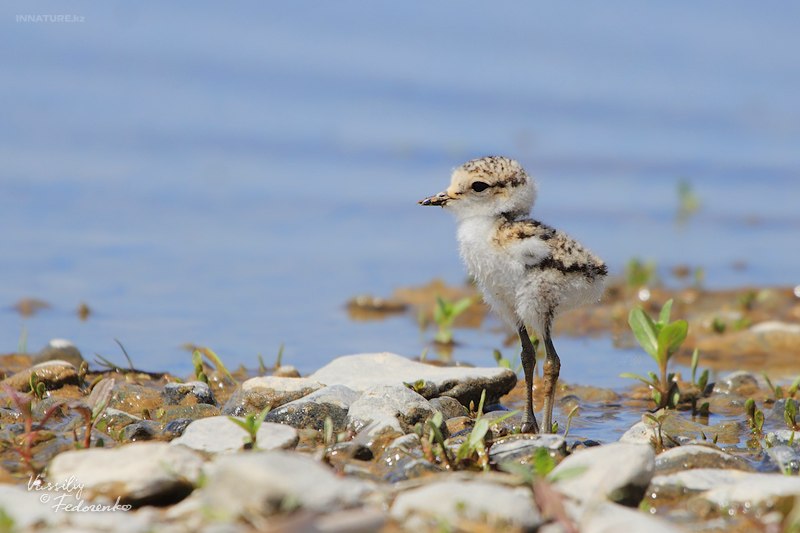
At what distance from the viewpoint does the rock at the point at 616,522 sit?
262 cm

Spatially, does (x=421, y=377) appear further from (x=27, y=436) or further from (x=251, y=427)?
(x=27, y=436)

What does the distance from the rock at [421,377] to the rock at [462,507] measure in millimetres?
1788

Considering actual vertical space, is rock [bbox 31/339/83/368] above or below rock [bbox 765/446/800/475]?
above

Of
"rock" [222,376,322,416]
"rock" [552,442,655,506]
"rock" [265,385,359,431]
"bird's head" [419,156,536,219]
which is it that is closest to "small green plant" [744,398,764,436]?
"rock" [552,442,655,506]

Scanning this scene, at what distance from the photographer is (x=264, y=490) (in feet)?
8.44

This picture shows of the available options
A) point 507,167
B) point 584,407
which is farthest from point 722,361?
point 507,167

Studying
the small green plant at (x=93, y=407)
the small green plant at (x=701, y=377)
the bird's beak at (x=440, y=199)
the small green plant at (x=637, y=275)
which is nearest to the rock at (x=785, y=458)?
the small green plant at (x=701, y=377)

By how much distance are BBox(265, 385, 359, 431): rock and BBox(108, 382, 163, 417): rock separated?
2.52 feet

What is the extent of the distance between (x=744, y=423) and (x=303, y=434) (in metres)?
2.28

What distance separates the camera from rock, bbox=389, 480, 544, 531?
271cm

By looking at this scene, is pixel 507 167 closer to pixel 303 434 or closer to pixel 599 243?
pixel 303 434

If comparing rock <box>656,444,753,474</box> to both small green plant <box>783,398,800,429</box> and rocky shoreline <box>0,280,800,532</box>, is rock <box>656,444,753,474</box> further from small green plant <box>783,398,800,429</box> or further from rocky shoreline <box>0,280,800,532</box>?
small green plant <box>783,398,800,429</box>

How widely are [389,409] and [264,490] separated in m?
1.60
